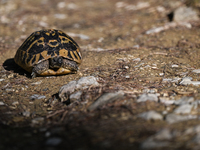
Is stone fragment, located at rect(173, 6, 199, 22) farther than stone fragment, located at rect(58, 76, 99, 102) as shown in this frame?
Yes

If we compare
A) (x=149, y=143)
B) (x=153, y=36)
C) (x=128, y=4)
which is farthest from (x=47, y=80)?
(x=128, y=4)

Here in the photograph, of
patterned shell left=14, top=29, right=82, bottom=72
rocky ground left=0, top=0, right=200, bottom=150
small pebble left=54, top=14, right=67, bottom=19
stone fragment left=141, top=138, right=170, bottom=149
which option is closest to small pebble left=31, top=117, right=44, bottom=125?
rocky ground left=0, top=0, right=200, bottom=150

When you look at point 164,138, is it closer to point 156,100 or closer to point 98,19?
point 156,100

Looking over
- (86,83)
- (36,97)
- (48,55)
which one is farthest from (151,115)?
(48,55)

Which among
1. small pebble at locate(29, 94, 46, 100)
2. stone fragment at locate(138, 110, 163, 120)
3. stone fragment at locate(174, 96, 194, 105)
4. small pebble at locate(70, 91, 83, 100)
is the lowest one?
stone fragment at locate(138, 110, 163, 120)

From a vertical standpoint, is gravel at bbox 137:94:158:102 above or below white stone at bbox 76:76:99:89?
below

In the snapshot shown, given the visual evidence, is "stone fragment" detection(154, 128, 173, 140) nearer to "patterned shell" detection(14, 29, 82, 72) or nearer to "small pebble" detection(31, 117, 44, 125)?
"small pebble" detection(31, 117, 44, 125)
